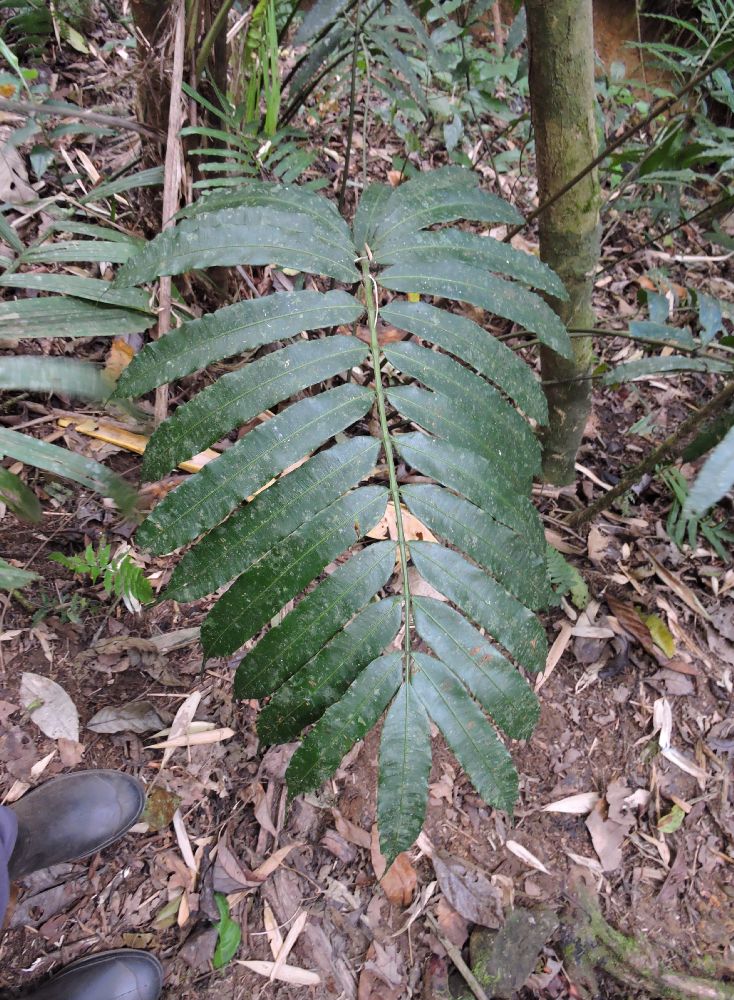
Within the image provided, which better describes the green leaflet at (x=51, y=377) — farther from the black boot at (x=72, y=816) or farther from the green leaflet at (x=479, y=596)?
the black boot at (x=72, y=816)

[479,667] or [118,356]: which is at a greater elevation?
[118,356]

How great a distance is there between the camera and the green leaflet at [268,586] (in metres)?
0.88

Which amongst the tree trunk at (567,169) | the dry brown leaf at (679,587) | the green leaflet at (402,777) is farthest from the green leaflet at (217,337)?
the dry brown leaf at (679,587)

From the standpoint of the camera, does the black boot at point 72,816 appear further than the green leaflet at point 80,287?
Yes

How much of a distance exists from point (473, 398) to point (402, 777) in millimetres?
565

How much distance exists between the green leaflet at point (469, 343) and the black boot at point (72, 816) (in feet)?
3.99

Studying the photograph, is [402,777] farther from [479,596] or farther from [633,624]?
[633,624]

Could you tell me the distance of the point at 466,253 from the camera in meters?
1.09

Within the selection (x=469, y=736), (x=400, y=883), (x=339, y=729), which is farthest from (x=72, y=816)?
(x=469, y=736)

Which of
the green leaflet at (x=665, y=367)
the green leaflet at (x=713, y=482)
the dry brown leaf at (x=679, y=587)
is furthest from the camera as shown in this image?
the dry brown leaf at (x=679, y=587)

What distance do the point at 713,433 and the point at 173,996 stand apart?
1.62m

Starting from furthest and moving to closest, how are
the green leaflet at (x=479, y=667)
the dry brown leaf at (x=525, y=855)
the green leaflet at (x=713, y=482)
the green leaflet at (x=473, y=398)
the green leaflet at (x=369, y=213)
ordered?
1. the dry brown leaf at (x=525, y=855)
2. the green leaflet at (x=369, y=213)
3. the green leaflet at (x=473, y=398)
4. the green leaflet at (x=479, y=667)
5. the green leaflet at (x=713, y=482)

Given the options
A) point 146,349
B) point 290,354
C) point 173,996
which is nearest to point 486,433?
point 290,354

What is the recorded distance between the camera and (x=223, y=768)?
1.54 meters
